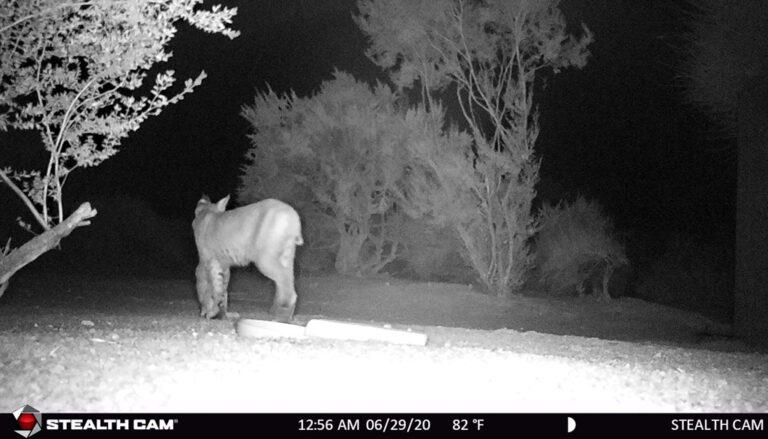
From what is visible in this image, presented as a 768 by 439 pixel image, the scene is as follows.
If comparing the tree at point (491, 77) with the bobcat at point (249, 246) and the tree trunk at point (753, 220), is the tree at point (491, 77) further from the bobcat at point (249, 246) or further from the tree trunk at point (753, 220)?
the bobcat at point (249, 246)

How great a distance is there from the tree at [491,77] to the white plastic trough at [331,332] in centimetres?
1115

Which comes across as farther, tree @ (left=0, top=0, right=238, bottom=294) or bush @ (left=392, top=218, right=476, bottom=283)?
bush @ (left=392, top=218, right=476, bottom=283)

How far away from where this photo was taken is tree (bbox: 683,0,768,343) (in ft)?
47.6

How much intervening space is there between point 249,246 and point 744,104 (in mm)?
9961

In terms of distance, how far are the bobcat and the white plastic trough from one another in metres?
2.49
